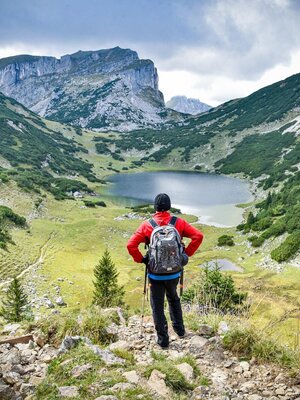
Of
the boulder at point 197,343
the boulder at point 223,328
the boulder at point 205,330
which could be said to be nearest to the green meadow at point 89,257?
the boulder at point 223,328

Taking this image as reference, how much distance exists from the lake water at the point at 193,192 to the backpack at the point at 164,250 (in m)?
81.5

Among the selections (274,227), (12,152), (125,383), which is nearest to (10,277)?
(125,383)

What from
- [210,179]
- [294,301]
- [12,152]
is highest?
[12,152]

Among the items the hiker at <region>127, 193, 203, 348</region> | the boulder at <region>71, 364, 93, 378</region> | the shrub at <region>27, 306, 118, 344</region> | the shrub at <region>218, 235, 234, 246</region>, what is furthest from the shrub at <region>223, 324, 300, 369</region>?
the shrub at <region>218, 235, 234, 246</region>

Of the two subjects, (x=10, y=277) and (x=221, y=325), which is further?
(x=10, y=277)

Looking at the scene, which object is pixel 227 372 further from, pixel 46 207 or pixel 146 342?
pixel 46 207

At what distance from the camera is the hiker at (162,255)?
7551 mm

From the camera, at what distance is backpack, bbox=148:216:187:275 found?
7496 millimetres

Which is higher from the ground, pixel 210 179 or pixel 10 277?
A: pixel 210 179

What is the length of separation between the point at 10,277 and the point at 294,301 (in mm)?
33527

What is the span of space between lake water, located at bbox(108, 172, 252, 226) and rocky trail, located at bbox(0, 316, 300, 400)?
81.1 metres

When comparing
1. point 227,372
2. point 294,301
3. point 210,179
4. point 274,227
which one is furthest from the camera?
point 210,179

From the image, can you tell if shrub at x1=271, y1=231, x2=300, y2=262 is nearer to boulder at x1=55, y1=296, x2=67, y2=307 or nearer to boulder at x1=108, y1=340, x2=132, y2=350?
boulder at x1=55, y1=296, x2=67, y2=307

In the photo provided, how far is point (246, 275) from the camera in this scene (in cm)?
5050
